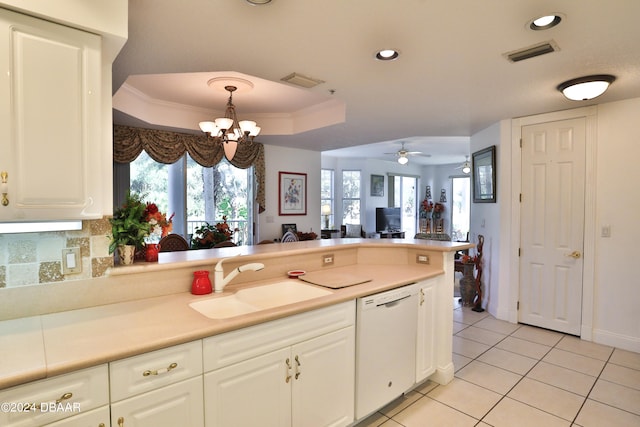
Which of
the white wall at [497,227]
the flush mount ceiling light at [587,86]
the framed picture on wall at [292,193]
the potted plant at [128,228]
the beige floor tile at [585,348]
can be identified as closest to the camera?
the potted plant at [128,228]

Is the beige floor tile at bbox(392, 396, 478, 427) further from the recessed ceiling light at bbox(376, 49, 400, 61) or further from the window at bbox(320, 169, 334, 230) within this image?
the window at bbox(320, 169, 334, 230)

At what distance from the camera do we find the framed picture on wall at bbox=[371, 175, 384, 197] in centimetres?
885

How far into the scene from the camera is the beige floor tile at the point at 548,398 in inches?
90.1

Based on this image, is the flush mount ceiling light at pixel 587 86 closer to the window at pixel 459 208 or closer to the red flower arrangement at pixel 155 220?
the red flower arrangement at pixel 155 220

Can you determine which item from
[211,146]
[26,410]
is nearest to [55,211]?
[26,410]

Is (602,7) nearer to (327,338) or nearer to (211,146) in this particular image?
(327,338)

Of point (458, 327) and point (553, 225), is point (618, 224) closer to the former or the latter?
point (553, 225)

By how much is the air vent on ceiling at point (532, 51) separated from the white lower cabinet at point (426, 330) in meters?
1.65

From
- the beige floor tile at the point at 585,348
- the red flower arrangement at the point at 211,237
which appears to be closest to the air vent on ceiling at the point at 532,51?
the beige floor tile at the point at 585,348

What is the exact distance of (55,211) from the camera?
1367mm

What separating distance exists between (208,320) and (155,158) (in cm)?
356

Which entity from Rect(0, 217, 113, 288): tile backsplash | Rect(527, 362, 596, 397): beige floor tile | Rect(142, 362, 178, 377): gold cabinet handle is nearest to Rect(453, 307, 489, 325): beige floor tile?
Rect(527, 362, 596, 397): beige floor tile

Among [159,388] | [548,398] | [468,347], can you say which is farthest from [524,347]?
[159,388]

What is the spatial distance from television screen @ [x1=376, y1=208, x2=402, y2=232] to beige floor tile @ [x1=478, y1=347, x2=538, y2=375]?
567 cm
